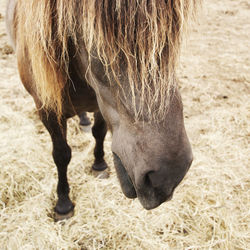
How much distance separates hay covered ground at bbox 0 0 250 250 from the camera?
1.78m

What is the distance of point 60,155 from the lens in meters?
1.91

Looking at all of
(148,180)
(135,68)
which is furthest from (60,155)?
(135,68)

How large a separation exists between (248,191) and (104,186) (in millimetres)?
1188

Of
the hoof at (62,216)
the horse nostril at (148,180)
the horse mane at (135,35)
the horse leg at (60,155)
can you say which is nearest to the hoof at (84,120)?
the horse leg at (60,155)

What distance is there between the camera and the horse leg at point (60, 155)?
172 centimetres

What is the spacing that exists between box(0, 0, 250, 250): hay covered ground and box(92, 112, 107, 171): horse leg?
0.35ft

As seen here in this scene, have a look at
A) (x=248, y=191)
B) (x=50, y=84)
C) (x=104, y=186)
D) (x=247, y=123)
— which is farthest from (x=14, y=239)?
(x=247, y=123)

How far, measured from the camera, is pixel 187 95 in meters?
3.39

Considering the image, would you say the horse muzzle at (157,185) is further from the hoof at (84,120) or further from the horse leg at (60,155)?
the hoof at (84,120)

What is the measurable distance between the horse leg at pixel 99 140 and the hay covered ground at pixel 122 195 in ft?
0.35

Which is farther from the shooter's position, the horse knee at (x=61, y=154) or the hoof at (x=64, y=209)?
the hoof at (x=64, y=209)

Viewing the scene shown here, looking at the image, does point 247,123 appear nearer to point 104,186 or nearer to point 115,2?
point 104,186

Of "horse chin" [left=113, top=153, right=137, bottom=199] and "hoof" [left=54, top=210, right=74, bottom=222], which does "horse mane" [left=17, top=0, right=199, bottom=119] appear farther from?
"hoof" [left=54, top=210, right=74, bottom=222]

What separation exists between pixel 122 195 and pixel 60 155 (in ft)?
2.00
